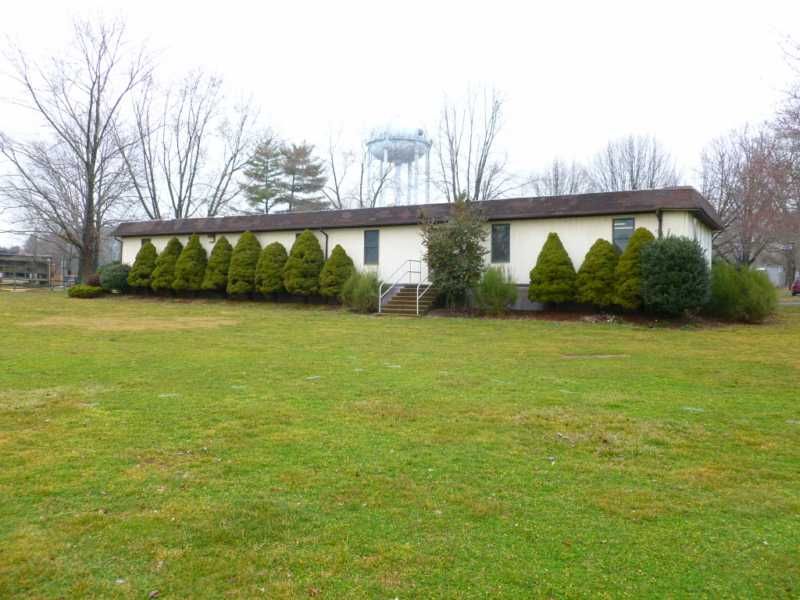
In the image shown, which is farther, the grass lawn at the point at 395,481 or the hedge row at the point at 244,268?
the hedge row at the point at 244,268

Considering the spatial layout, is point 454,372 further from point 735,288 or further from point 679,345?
point 735,288

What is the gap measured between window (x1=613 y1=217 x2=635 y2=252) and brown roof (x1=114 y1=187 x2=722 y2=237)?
0.36 meters

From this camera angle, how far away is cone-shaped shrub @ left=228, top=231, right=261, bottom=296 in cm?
2439

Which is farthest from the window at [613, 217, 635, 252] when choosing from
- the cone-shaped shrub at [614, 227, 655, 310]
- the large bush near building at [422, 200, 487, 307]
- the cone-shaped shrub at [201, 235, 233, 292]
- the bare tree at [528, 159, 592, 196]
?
the bare tree at [528, 159, 592, 196]

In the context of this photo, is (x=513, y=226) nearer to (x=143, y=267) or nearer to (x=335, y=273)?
(x=335, y=273)

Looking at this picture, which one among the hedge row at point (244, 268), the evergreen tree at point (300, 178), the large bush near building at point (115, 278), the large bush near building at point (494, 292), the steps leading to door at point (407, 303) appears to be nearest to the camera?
the large bush near building at point (494, 292)

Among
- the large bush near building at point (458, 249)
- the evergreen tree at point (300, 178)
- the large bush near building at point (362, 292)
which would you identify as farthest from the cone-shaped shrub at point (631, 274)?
the evergreen tree at point (300, 178)

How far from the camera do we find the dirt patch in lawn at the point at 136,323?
47.1ft

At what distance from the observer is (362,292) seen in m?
20.2

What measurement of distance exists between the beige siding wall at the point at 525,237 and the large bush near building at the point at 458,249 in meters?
1.53

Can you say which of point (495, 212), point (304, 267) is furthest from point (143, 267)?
point (495, 212)

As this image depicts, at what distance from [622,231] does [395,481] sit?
16.5m

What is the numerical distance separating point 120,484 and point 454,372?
5.16m

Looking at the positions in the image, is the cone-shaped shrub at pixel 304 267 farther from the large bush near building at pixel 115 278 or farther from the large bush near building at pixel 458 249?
the large bush near building at pixel 115 278
